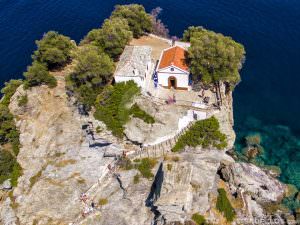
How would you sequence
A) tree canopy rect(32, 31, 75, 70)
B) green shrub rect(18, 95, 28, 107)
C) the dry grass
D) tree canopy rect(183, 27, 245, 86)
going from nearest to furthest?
tree canopy rect(183, 27, 245, 86) < green shrub rect(18, 95, 28, 107) < tree canopy rect(32, 31, 75, 70) < the dry grass

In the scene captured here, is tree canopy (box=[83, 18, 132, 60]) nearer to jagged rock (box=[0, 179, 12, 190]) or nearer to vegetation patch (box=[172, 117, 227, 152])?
vegetation patch (box=[172, 117, 227, 152])

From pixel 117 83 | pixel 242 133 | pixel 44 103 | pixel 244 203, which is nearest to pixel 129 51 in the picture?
pixel 117 83

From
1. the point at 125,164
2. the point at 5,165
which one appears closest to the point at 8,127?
the point at 5,165

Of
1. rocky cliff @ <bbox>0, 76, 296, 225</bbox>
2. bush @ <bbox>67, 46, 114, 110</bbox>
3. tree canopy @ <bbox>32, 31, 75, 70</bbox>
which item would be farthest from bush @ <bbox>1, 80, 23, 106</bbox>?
bush @ <bbox>67, 46, 114, 110</bbox>

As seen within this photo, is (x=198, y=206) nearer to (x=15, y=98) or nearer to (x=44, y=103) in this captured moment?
(x=44, y=103)

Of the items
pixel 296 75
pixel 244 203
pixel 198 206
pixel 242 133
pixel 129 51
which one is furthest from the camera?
pixel 296 75

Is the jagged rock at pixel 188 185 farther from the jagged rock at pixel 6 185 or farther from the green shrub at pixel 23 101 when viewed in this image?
the green shrub at pixel 23 101

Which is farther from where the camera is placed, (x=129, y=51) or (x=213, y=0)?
(x=213, y=0)
